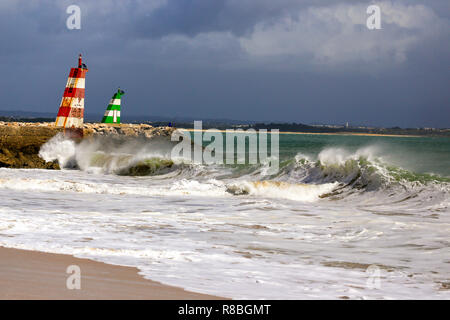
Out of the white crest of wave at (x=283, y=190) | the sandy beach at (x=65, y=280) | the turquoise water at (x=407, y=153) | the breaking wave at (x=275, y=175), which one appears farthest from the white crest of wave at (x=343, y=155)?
the sandy beach at (x=65, y=280)

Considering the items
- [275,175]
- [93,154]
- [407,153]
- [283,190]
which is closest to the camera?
[283,190]

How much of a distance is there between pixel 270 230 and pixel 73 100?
19.6 meters

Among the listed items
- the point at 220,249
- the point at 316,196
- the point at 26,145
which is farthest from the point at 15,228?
the point at 26,145

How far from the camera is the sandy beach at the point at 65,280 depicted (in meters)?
4.28

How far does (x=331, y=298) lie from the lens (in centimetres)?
455

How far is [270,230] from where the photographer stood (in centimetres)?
830

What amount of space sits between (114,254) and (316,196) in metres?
8.33

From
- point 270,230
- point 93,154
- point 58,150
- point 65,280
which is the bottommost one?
point 270,230

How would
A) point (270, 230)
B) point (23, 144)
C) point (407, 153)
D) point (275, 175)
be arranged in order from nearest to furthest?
point (270, 230), point (275, 175), point (23, 144), point (407, 153)

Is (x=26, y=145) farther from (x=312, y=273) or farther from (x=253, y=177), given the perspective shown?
(x=312, y=273)

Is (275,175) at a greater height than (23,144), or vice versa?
(23,144)

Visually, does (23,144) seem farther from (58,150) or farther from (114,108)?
(114,108)

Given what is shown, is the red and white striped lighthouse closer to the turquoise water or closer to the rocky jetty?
the rocky jetty

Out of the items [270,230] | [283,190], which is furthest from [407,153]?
[270,230]
